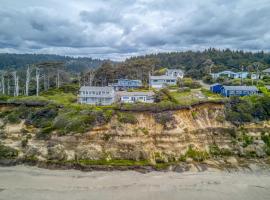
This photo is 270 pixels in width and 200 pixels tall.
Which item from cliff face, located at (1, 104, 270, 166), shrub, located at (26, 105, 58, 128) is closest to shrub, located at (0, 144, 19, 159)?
cliff face, located at (1, 104, 270, 166)

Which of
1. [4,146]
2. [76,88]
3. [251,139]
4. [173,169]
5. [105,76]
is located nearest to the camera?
[173,169]

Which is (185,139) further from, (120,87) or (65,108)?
(120,87)

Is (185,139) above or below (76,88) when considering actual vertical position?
below

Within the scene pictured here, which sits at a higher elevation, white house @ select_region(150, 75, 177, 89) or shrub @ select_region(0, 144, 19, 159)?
white house @ select_region(150, 75, 177, 89)

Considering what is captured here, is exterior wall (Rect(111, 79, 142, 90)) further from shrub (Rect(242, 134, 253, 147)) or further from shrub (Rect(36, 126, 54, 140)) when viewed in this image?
shrub (Rect(242, 134, 253, 147))

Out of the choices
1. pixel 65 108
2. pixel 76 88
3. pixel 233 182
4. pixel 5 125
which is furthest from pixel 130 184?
pixel 76 88
